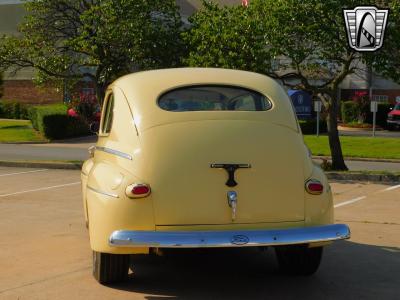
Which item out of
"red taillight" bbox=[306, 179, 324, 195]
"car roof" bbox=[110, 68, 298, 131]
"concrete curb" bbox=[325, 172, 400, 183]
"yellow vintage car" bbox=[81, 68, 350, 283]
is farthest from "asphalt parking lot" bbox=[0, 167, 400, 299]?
"concrete curb" bbox=[325, 172, 400, 183]

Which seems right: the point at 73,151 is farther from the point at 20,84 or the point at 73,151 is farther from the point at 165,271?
the point at 20,84

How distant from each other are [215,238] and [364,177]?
9853 mm

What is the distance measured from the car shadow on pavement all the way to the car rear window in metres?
1.55

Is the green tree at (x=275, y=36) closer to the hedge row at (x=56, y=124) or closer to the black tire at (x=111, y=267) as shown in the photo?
the black tire at (x=111, y=267)

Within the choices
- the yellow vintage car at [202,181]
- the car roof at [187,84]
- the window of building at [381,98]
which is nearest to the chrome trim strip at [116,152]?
the yellow vintage car at [202,181]

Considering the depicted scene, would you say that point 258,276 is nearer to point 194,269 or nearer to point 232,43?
point 194,269

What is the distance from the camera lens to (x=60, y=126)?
30.0m

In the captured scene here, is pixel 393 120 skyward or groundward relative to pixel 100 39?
groundward

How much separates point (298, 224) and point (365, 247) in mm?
2368

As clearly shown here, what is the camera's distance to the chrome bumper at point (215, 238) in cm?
540

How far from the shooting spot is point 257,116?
6.29 meters

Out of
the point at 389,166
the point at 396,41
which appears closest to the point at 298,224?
the point at 396,41

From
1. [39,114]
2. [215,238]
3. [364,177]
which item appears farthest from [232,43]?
[39,114]

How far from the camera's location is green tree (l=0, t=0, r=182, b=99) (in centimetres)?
1845
